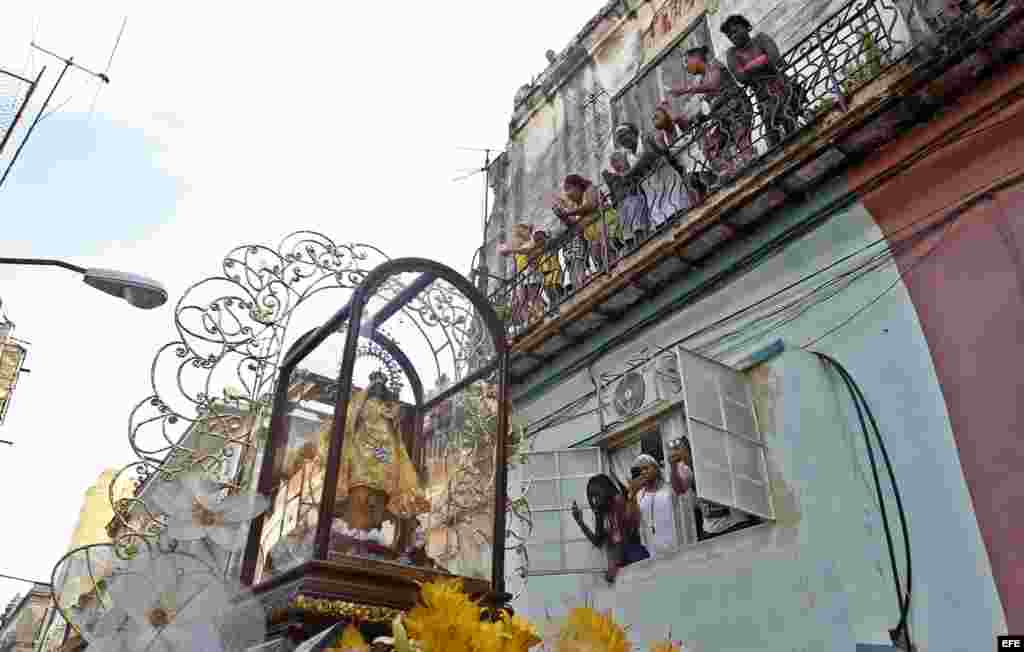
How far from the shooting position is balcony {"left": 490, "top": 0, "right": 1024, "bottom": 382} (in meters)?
5.76

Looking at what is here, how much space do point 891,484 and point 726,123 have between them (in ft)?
13.5

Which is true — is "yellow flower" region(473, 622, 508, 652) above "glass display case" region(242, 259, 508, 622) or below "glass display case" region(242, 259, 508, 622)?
below

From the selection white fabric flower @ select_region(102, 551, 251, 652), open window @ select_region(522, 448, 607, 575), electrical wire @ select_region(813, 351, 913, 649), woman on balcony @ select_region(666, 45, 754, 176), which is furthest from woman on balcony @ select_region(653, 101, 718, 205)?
white fabric flower @ select_region(102, 551, 251, 652)

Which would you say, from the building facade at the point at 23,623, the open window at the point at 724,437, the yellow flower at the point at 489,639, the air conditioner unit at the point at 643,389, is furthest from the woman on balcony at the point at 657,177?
the building facade at the point at 23,623

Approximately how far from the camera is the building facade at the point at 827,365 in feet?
16.5

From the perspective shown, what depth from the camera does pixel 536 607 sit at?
25.2 feet

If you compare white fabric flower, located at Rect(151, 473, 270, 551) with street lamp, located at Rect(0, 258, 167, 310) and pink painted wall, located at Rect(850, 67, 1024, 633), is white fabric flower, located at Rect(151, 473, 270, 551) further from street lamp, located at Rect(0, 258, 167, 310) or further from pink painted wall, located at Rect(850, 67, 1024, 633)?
pink painted wall, located at Rect(850, 67, 1024, 633)

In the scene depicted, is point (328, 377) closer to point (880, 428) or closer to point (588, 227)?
point (880, 428)

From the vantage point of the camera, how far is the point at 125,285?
5621 millimetres

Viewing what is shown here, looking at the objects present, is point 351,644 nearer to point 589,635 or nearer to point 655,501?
point 589,635

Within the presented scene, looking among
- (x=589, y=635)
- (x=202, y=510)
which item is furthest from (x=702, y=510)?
(x=589, y=635)

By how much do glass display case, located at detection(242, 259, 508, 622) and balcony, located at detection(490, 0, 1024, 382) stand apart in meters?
2.93

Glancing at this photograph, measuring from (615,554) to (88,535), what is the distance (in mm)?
21225

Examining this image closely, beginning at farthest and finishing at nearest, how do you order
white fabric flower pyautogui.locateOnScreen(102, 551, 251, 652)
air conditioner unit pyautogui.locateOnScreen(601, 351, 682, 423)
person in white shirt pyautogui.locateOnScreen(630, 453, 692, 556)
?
air conditioner unit pyautogui.locateOnScreen(601, 351, 682, 423) → person in white shirt pyautogui.locateOnScreen(630, 453, 692, 556) → white fabric flower pyautogui.locateOnScreen(102, 551, 251, 652)
